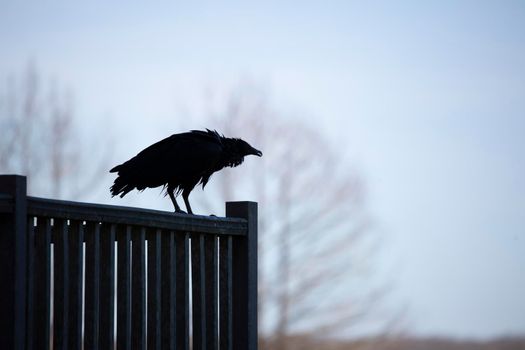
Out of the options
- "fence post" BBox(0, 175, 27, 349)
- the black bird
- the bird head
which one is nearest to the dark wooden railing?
"fence post" BBox(0, 175, 27, 349)

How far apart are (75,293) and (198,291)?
0.90 metres

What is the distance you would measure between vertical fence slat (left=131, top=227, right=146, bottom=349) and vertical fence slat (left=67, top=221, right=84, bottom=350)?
0.36 m

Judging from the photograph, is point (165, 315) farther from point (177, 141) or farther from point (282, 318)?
point (282, 318)

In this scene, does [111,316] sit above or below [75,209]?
below

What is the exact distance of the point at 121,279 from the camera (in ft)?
13.3

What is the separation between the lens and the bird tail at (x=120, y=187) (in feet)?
22.2

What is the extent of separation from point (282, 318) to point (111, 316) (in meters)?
16.1

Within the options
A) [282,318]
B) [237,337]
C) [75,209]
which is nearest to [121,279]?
[75,209]

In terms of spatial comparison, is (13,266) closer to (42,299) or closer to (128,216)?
(42,299)

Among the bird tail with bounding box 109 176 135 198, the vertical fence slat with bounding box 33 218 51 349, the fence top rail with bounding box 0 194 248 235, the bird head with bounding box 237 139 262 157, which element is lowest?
the vertical fence slat with bounding box 33 218 51 349

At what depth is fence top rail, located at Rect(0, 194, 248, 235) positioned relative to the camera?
3.60 m

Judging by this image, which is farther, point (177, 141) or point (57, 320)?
point (177, 141)

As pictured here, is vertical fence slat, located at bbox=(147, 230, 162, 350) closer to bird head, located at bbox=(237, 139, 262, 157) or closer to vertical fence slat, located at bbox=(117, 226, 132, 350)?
vertical fence slat, located at bbox=(117, 226, 132, 350)

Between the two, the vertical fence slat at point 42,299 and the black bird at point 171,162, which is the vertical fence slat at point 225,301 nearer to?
→ the vertical fence slat at point 42,299
